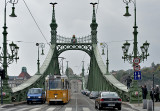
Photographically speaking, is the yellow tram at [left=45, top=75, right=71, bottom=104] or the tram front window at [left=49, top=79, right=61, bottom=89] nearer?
the yellow tram at [left=45, top=75, right=71, bottom=104]

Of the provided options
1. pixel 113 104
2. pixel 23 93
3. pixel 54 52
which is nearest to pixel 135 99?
pixel 113 104

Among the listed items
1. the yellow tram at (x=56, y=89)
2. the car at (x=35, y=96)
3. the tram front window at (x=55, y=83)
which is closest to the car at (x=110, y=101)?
the yellow tram at (x=56, y=89)

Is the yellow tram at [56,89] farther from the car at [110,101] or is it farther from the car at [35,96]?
the car at [110,101]

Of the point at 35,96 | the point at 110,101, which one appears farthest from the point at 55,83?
the point at 110,101

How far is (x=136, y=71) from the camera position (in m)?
23.3

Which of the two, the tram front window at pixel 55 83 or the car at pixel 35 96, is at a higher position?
the tram front window at pixel 55 83

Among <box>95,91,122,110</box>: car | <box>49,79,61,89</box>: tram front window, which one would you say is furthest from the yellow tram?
<box>95,91,122,110</box>: car

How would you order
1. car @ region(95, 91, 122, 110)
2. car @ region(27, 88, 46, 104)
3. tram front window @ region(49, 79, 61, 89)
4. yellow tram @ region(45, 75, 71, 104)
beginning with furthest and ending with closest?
1. car @ region(27, 88, 46, 104)
2. tram front window @ region(49, 79, 61, 89)
3. yellow tram @ region(45, 75, 71, 104)
4. car @ region(95, 91, 122, 110)

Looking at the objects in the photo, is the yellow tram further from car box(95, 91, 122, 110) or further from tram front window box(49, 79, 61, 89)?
car box(95, 91, 122, 110)

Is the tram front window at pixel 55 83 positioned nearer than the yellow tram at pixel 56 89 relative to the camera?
No

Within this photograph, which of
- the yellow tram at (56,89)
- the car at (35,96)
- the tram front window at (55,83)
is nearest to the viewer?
the yellow tram at (56,89)

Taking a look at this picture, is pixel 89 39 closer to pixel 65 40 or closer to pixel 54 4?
pixel 65 40

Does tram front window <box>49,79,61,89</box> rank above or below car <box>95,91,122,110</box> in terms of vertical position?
above

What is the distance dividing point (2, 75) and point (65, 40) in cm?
3885
